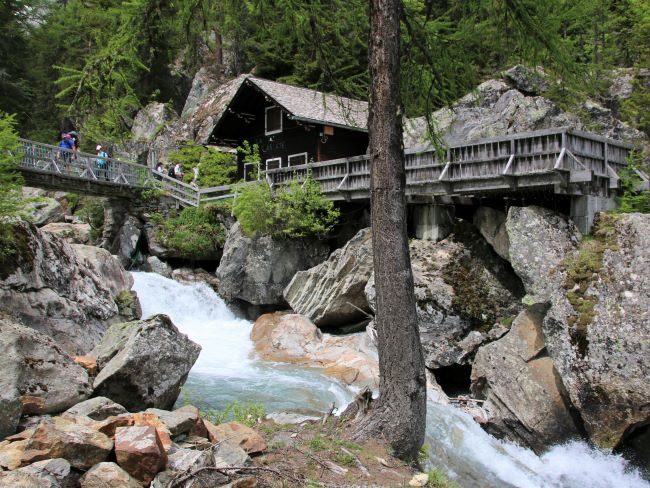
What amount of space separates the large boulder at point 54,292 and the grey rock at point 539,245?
1036 cm

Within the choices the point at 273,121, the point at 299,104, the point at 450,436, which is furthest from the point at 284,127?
the point at 450,436

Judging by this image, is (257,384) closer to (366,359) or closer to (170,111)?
(366,359)

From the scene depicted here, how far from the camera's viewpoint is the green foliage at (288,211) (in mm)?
20672

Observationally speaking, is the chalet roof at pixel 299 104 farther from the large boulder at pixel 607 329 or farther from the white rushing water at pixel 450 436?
the large boulder at pixel 607 329

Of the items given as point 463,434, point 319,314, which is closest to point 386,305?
point 463,434

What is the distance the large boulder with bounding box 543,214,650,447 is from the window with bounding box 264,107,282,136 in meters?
20.0

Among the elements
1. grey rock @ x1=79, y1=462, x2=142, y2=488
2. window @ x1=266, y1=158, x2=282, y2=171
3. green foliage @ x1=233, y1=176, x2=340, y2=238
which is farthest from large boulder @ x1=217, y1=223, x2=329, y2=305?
grey rock @ x1=79, y1=462, x2=142, y2=488

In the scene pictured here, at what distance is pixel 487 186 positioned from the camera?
50.0 ft

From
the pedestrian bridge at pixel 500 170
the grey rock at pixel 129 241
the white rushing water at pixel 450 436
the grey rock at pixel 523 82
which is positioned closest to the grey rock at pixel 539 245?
the pedestrian bridge at pixel 500 170

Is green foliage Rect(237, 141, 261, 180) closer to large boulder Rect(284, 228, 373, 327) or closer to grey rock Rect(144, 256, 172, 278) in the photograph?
grey rock Rect(144, 256, 172, 278)

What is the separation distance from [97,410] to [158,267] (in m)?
19.5

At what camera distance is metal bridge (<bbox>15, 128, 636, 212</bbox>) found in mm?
13586

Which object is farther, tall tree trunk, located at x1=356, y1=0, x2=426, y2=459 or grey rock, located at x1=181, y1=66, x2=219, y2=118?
grey rock, located at x1=181, y1=66, x2=219, y2=118

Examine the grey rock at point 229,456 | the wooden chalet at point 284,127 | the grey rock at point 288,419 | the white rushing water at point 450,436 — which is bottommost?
the white rushing water at point 450,436
